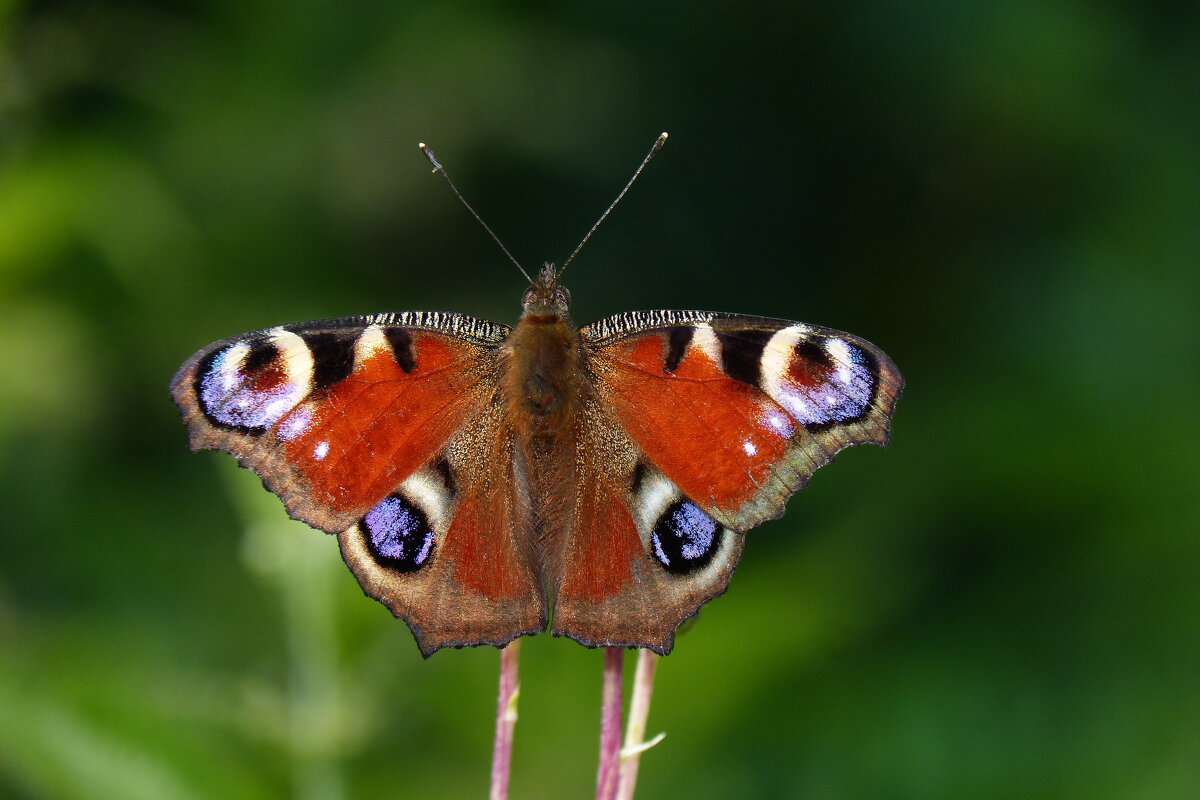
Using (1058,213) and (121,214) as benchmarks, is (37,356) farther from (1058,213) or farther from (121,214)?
(1058,213)

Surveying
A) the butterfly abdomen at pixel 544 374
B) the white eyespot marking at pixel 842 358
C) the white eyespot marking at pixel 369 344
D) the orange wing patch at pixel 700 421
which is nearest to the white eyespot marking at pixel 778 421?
the orange wing patch at pixel 700 421

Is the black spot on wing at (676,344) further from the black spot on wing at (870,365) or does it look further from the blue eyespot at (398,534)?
the blue eyespot at (398,534)

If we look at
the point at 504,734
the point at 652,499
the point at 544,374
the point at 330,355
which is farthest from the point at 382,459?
the point at 504,734

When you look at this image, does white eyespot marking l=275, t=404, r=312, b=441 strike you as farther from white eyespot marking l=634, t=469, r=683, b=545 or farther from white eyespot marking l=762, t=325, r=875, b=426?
white eyespot marking l=762, t=325, r=875, b=426

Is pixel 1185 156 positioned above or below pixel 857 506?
above

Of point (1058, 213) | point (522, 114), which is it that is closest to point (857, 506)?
point (1058, 213)

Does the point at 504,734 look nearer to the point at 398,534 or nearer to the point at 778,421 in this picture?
the point at 398,534

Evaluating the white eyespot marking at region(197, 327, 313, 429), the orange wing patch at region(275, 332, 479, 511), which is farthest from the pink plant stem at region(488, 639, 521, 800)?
the white eyespot marking at region(197, 327, 313, 429)

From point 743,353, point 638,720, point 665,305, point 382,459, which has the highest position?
point 743,353
